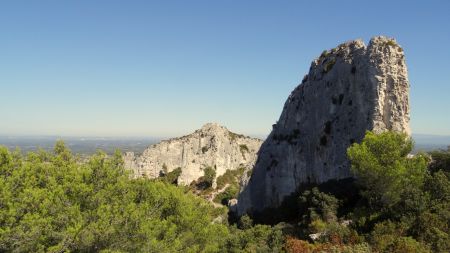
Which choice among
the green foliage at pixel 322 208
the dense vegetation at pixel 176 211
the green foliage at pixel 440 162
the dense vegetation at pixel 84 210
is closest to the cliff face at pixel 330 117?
the green foliage at pixel 440 162

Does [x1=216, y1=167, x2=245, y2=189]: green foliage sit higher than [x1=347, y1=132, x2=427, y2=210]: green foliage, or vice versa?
[x1=347, y1=132, x2=427, y2=210]: green foliage

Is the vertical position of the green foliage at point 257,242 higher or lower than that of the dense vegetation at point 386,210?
lower

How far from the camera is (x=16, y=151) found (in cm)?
2848

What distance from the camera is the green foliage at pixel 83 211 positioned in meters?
22.0

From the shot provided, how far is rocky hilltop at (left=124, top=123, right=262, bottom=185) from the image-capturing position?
123m

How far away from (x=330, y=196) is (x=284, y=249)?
14689 mm

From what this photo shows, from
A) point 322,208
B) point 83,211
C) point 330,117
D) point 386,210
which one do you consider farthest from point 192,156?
point 83,211

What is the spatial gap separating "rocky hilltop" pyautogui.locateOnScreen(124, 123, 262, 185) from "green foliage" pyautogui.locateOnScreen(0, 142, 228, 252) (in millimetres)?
86552

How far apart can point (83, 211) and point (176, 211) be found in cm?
991

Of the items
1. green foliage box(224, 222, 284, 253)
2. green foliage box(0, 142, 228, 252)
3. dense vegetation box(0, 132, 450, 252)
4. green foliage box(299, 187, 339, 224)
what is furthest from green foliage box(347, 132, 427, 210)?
green foliage box(0, 142, 228, 252)

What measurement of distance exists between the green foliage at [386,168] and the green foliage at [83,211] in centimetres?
1986

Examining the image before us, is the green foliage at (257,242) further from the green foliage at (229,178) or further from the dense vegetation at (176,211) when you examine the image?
the green foliage at (229,178)

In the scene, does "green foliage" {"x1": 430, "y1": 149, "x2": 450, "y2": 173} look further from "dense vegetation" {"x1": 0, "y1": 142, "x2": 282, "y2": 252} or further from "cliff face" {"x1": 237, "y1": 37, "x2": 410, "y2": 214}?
"dense vegetation" {"x1": 0, "y1": 142, "x2": 282, "y2": 252}

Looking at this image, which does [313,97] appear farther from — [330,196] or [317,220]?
[317,220]
